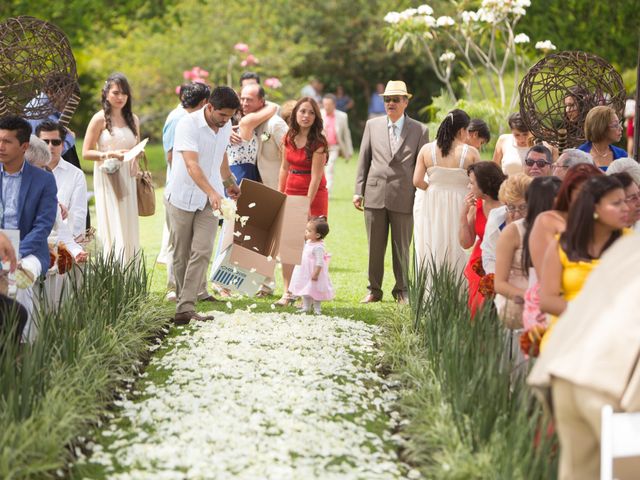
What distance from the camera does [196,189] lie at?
948 centimetres

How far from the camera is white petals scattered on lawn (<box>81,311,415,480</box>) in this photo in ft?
19.5

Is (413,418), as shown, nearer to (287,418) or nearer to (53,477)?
(287,418)

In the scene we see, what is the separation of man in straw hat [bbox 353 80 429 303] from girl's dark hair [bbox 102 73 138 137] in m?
2.22

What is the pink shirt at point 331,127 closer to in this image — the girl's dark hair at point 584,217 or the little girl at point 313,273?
the little girl at point 313,273

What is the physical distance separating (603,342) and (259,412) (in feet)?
8.68

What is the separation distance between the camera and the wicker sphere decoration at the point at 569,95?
31.3 feet

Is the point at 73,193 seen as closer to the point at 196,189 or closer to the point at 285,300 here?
the point at 196,189

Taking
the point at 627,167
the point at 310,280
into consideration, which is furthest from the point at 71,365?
the point at 627,167

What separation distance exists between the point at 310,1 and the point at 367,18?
207cm

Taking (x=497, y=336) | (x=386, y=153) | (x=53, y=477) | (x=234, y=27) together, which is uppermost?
(x=234, y=27)

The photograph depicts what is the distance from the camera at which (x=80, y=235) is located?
9062mm

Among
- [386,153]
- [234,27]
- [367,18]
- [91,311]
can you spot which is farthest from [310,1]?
[91,311]

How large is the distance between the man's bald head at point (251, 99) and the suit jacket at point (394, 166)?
1043mm

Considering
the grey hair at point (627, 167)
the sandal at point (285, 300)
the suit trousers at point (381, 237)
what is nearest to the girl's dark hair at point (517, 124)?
the suit trousers at point (381, 237)
